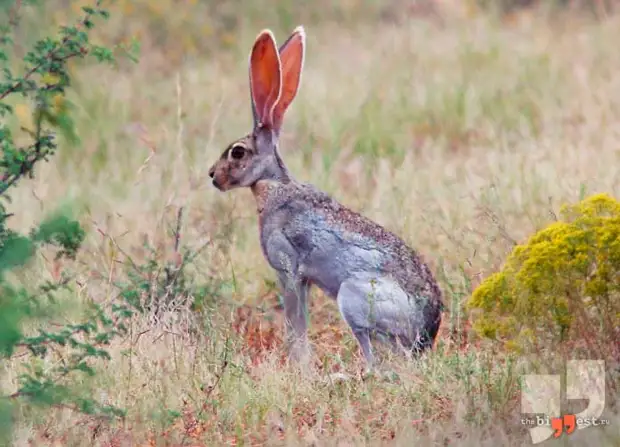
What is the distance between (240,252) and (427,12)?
842 cm

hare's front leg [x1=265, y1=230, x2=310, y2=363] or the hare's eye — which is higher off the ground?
the hare's eye

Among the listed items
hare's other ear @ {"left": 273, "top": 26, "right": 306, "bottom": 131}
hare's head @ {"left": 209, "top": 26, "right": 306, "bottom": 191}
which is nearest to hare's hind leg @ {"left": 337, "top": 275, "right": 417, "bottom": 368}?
hare's head @ {"left": 209, "top": 26, "right": 306, "bottom": 191}

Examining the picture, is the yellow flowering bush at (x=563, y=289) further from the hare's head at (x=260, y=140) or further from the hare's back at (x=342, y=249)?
the hare's head at (x=260, y=140)

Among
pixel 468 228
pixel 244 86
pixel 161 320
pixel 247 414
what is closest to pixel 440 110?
pixel 244 86

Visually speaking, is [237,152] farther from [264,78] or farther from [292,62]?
[292,62]

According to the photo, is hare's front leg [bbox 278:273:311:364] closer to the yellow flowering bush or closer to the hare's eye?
the hare's eye

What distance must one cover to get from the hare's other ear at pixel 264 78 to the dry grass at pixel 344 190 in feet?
3.58

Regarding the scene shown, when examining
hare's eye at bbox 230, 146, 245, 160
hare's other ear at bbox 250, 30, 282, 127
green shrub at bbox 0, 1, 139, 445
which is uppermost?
hare's other ear at bbox 250, 30, 282, 127

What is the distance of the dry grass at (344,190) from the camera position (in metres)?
5.95

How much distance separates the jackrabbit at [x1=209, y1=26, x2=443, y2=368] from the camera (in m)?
6.78

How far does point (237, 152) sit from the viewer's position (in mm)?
7664

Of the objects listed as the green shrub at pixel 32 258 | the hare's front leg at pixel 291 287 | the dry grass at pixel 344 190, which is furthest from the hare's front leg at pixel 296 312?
the green shrub at pixel 32 258

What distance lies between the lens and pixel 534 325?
19.9ft

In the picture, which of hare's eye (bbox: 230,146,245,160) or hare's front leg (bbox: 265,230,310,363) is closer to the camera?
hare's front leg (bbox: 265,230,310,363)
